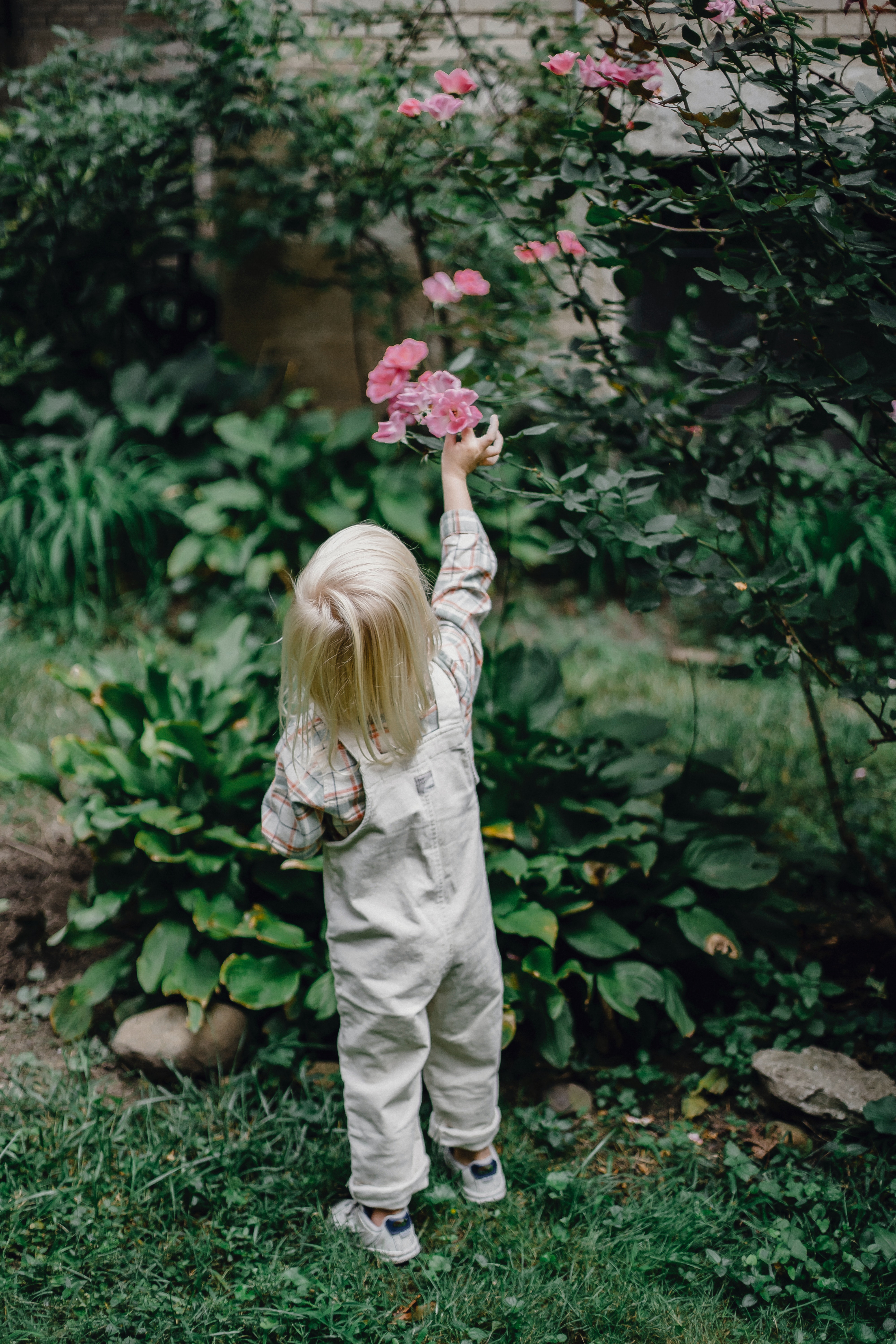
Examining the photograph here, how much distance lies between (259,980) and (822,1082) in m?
1.38

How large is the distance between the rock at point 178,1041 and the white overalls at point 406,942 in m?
0.54

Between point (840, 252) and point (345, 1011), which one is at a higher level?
point (840, 252)

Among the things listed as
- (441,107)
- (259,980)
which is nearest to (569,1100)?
(259,980)

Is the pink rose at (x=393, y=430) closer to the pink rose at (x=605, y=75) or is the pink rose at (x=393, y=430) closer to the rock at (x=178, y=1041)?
the pink rose at (x=605, y=75)

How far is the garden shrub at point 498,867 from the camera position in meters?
2.40

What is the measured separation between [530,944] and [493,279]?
3.00m

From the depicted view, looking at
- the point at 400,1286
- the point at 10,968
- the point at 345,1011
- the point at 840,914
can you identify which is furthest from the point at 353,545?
the point at 840,914

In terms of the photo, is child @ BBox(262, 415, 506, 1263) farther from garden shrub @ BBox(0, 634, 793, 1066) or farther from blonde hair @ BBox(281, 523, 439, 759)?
garden shrub @ BBox(0, 634, 793, 1066)

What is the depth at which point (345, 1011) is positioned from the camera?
1895 millimetres

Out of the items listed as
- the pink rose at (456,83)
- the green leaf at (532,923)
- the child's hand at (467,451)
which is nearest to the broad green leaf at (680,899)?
the green leaf at (532,923)

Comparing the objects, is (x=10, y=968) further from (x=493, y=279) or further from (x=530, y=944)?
(x=493, y=279)

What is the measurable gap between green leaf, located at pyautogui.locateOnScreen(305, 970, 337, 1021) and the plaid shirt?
0.61 metres

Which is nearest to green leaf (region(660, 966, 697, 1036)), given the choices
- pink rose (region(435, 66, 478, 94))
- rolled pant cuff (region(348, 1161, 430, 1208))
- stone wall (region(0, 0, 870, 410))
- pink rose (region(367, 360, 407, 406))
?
rolled pant cuff (region(348, 1161, 430, 1208))

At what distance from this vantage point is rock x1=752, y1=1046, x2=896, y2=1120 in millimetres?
2170
